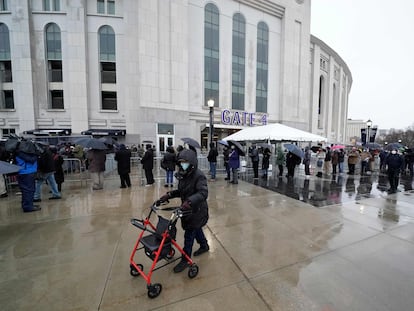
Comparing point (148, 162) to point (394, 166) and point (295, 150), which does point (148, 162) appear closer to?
point (295, 150)

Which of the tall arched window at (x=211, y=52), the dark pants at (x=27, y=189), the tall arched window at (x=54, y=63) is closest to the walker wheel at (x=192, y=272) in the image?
the dark pants at (x=27, y=189)

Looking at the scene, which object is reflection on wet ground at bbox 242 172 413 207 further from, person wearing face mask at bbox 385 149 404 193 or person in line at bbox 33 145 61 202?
person in line at bbox 33 145 61 202

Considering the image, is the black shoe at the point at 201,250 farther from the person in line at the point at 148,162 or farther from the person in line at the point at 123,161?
the person in line at the point at 123,161

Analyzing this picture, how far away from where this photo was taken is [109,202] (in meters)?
6.13

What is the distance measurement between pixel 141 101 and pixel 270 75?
18.8m

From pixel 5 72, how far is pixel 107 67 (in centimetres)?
1070

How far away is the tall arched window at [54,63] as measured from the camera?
1988cm

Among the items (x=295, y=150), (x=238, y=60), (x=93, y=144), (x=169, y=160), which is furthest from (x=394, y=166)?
(x=238, y=60)

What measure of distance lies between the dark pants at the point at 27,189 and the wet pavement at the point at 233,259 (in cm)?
30

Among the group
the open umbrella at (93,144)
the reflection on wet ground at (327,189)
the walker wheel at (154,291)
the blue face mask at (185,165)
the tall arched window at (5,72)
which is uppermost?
the tall arched window at (5,72)

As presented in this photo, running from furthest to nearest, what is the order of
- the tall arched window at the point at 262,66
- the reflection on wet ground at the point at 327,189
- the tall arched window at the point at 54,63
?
the tall arched window at the point at 262,66 < the tall arched window at the point at 54,63 < the reflection on wet ground at the point at 327,189

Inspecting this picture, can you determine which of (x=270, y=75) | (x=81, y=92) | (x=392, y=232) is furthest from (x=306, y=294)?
(x=270, y=75)

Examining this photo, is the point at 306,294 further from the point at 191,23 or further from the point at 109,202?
the point at 191,23

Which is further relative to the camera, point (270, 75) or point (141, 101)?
point (270, 75)
